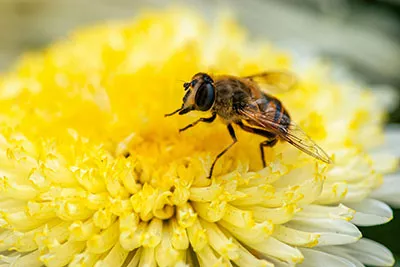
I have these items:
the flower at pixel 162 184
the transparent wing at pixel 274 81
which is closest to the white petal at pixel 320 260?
the flower at pixel 162 184

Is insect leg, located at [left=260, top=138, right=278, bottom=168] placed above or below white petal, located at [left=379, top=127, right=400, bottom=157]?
above

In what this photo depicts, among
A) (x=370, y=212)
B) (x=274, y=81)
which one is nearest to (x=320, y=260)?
(x=370, y=212)

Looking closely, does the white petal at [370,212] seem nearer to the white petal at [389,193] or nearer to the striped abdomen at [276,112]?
the white petal at [389,193]

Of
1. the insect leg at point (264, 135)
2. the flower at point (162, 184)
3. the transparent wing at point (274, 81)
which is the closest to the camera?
the flower at point (162, 184)

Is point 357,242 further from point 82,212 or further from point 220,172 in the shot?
point 82,212

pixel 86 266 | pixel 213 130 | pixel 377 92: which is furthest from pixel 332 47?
pixel 86 266

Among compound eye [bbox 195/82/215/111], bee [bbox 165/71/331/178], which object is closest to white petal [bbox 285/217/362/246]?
bee [bbox 165/71/331/178]

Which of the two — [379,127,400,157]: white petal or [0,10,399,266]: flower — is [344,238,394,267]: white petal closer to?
[0,10,399,266]: flower

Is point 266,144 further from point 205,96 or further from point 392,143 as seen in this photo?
A: point 392,143
